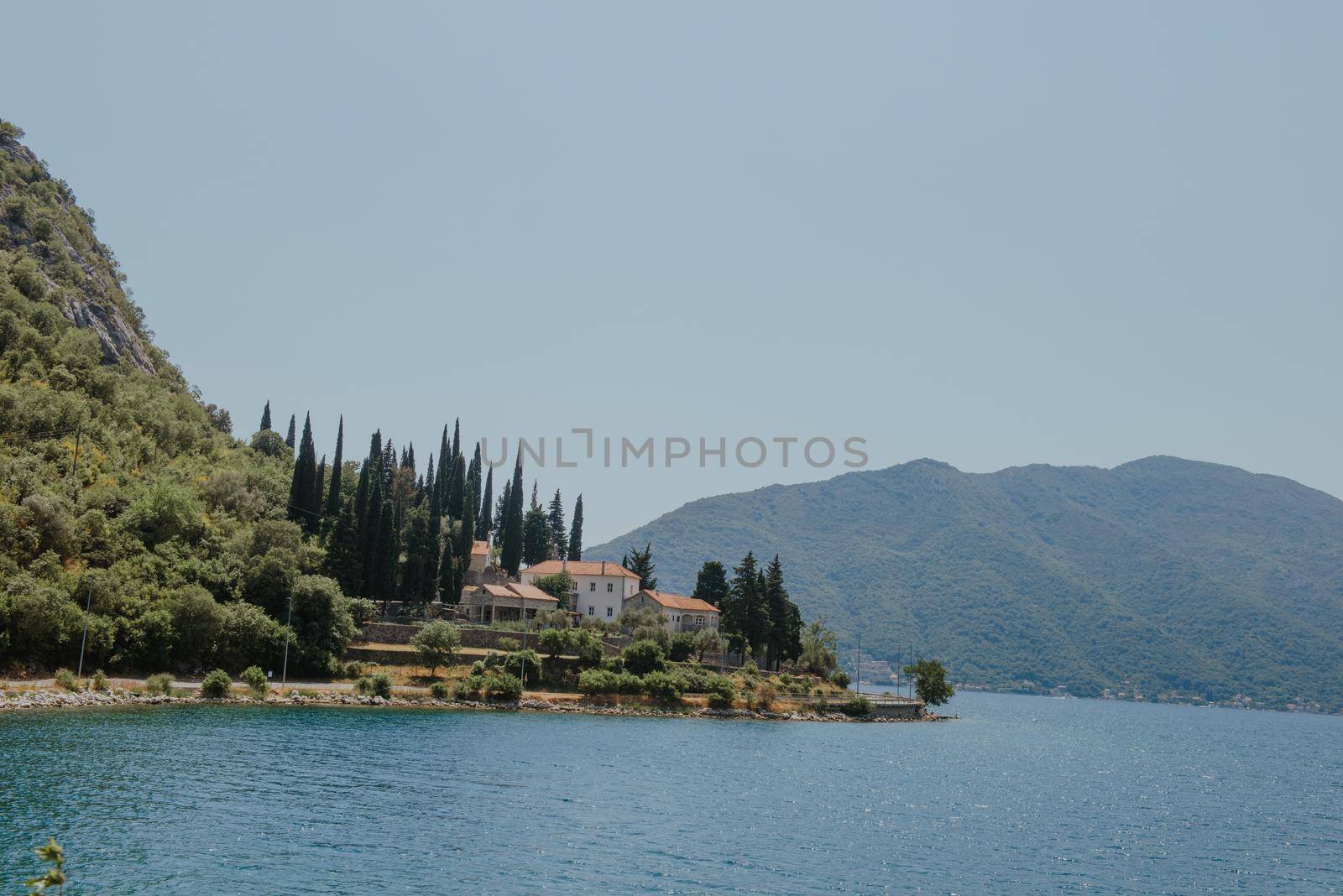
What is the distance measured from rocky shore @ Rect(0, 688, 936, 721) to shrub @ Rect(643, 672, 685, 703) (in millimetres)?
922

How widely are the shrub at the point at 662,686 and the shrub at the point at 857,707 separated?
71.4ft

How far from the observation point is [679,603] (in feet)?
332

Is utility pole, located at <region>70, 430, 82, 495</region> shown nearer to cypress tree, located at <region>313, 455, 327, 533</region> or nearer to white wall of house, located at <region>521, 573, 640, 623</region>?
cypress tree, located at <region>313, 455, 327, 533</region>

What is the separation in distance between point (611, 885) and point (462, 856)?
16.3 feet

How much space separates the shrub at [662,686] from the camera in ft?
263

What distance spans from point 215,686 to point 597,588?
141 feet

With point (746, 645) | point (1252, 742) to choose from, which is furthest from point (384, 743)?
point (1252, 742)

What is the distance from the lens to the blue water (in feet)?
92.8

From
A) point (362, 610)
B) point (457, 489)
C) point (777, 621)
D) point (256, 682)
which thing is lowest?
point (256, 682)

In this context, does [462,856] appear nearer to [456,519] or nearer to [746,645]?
[746,645]

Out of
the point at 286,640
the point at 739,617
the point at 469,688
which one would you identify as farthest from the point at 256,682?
the point at 739,617

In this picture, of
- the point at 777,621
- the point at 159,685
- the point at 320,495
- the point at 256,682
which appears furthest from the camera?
the point at 777,621

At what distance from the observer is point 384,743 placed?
51.2 meters

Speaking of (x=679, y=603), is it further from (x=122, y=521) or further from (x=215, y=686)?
(x=122, y=521)
